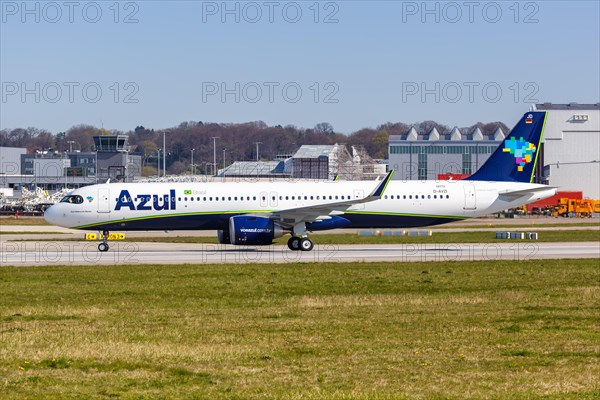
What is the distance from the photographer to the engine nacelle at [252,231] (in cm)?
4491

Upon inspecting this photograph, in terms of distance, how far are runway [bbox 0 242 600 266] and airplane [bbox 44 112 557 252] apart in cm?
146

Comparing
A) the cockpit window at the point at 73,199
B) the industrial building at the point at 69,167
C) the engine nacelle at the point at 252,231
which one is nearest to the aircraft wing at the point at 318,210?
the engine nacelle at the point at 252,231

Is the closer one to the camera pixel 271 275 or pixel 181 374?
pixel 181 374

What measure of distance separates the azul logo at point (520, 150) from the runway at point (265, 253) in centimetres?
475

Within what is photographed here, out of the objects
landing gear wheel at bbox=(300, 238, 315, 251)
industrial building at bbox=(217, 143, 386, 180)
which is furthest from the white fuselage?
industrial building at bbox=(217, 143, 386, 180)

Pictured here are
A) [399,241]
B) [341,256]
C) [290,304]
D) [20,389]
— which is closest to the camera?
[20,389]

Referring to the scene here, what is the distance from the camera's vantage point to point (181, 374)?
15.6m

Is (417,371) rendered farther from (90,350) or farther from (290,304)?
(290,304)

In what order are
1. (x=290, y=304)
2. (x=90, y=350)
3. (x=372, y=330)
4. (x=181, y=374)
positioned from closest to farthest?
(x=181, y=374) < (x=90, y=350) < (x=372, y=330) < (x=290, y=304)

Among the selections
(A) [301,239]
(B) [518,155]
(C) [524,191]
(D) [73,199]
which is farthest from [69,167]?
(C) [524,191]

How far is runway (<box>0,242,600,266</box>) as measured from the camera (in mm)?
41844

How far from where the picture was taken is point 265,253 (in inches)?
1828

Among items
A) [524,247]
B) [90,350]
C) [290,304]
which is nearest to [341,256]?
[524,247]

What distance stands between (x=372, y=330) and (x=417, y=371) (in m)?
4.98
